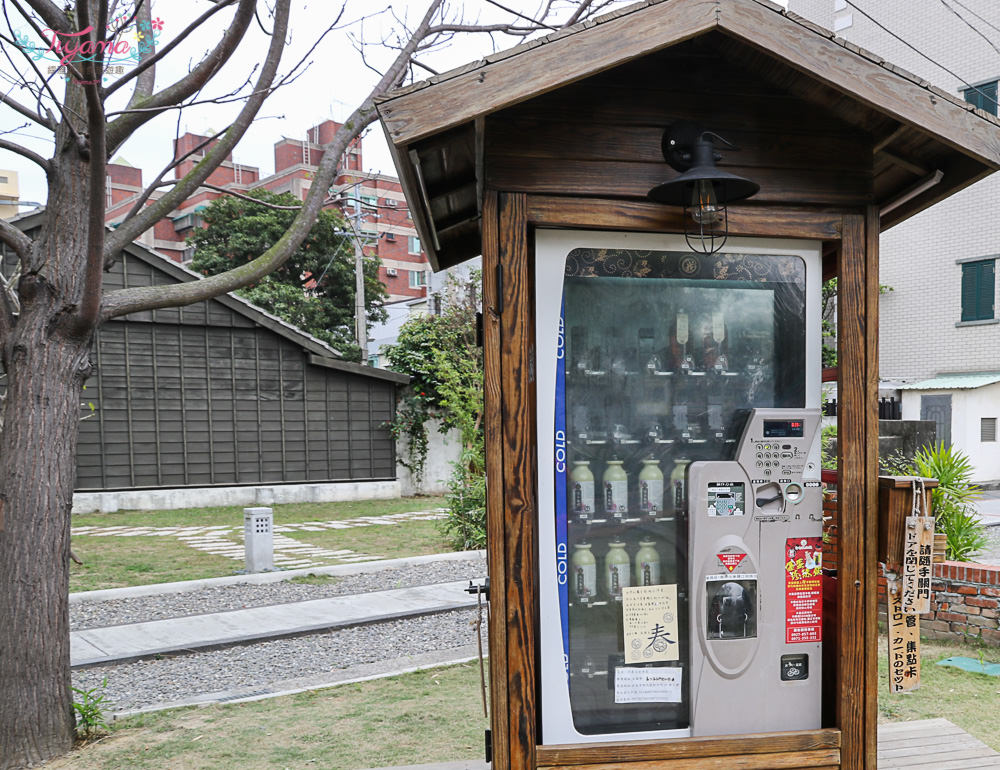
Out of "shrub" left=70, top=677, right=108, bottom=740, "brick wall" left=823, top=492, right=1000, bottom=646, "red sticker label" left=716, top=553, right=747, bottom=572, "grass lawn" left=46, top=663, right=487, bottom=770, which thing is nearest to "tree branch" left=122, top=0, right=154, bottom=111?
"shrub" left=70, top=677, right=108, bottom=740

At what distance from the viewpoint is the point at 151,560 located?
32.1 ft

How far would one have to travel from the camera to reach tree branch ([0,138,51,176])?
4.03 meters

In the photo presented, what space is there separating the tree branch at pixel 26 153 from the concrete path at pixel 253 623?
368 centimetres

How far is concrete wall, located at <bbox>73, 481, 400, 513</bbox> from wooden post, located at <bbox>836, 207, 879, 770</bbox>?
13582 millimetres

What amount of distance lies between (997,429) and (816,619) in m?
17.6

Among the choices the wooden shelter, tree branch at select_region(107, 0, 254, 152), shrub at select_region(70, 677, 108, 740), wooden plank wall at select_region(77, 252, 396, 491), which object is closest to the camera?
the wooden shelter

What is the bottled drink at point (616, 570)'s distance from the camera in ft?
10.4

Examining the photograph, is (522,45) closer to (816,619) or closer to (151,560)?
(816,619)

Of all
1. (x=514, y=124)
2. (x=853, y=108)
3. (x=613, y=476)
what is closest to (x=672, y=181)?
(x=514, y=124)

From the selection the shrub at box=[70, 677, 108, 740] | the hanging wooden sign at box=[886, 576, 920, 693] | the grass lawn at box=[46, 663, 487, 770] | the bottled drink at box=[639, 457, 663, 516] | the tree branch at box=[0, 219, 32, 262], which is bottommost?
the grass lawn at box=[46, 663, 487, 770]

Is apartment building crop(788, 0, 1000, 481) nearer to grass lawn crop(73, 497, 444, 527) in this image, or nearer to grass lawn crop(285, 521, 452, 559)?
grass lawn crop(73, 497, 444, 527)

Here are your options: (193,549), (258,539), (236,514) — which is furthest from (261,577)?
(236,514)

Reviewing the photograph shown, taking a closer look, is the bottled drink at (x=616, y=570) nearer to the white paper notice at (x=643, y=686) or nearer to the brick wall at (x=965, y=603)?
the white paper notice at (x=643, y=686)

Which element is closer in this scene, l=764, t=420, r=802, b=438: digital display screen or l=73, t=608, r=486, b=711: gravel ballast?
l=764, t=420, r=802, b=438: digital display screen
